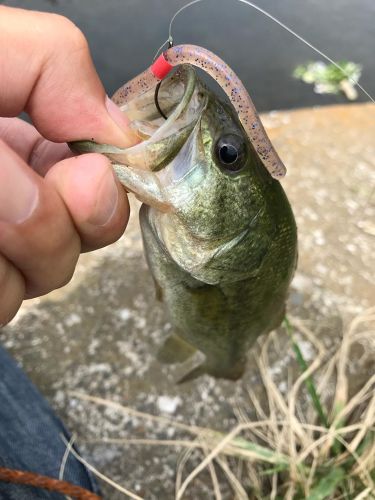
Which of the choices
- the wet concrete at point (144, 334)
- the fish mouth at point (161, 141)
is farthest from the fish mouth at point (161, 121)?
the wet concrete at point (144, 334)

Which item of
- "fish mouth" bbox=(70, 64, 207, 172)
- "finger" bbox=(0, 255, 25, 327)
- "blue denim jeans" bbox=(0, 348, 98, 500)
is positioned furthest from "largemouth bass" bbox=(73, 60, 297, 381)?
"blue denim jeans" bbox=(0, 348, 98, 500)

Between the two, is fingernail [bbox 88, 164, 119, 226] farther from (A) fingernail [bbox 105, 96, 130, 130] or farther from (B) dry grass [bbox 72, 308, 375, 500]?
(B) dry grass [bbox 72, 308, 375, 500]

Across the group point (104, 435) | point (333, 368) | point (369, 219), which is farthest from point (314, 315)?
point (104, 435)

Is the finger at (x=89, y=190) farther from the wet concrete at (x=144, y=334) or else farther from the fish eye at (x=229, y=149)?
the wet concrete at (x=144, y=334)

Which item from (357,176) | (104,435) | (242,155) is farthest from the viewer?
(357,176)

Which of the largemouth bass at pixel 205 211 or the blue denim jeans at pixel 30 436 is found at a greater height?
the largemouth bass at pixel 205 211

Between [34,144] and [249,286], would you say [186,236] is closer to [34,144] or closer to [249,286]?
[249,286]
